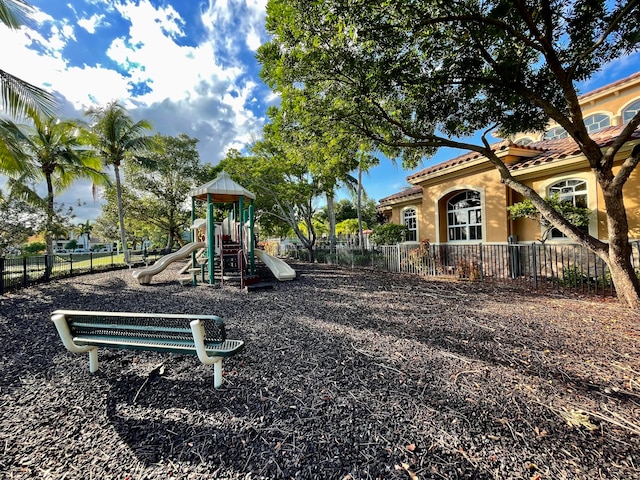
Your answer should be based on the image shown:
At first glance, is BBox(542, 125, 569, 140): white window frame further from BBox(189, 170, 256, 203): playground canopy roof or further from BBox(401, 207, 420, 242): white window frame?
BBox(189, 170, 256, 203): playground canopy roof

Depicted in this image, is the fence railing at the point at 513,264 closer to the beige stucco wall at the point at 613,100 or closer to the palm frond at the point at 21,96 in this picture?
the beige stucco wall at the point at 613,100

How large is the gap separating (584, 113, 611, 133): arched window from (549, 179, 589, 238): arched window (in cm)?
613

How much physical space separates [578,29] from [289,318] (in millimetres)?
9108

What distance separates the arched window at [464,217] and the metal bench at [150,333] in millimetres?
12420

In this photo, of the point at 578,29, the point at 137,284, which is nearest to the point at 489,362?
the point at 578,29

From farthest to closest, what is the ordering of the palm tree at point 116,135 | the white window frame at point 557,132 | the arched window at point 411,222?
the palm tree at point 116,135 < the arched window at point 411,222 < the white window frame at point 557,132

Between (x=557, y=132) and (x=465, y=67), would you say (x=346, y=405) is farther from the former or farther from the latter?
(x=557, y=132)

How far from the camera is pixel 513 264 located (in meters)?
9.86

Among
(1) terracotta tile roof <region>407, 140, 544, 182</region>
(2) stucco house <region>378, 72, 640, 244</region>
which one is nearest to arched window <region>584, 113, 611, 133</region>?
(2) stucco house <region>378, 72, 640, 244</region>

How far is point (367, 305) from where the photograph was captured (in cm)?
642

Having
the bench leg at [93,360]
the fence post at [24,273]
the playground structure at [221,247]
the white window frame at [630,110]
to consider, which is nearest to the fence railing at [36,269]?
the fence post at [24,273]

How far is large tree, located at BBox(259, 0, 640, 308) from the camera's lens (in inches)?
229

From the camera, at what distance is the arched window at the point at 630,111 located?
11.7m

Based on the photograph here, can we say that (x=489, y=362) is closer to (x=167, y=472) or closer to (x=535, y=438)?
(x=535, y=438)
